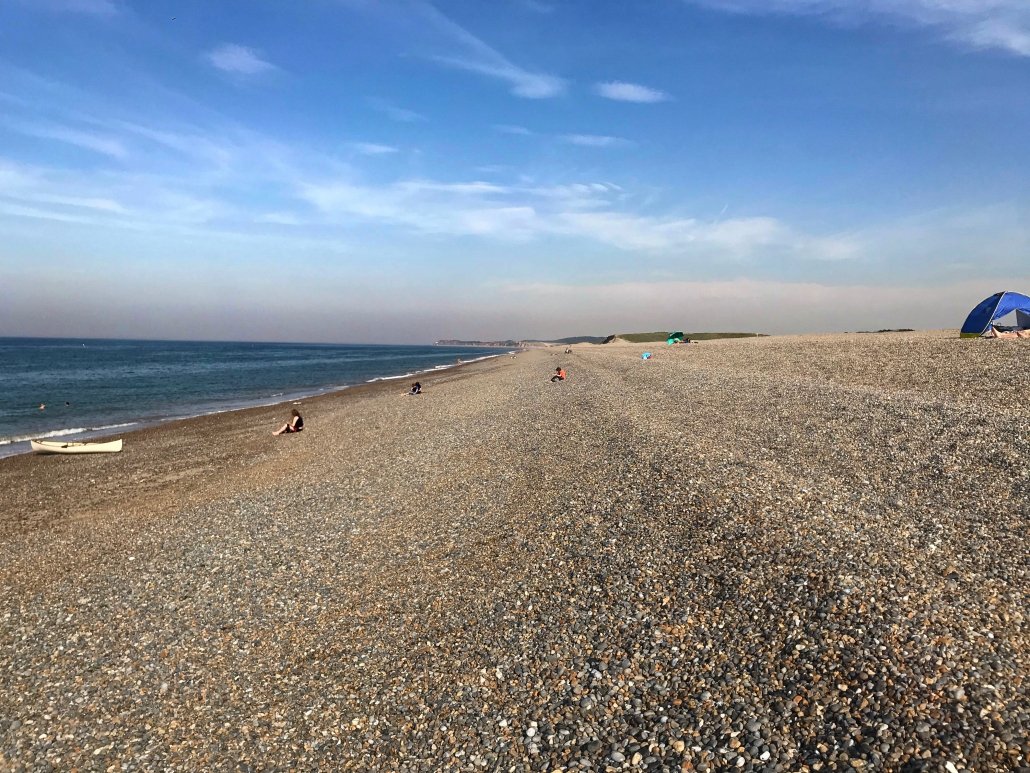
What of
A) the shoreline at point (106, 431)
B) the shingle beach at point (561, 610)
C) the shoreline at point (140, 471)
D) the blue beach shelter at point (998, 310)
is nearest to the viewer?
the shingle beach at point (561, 610)

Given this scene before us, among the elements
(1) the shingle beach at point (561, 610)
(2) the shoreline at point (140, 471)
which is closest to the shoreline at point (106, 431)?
(2) the shoreline at point (140, 471)

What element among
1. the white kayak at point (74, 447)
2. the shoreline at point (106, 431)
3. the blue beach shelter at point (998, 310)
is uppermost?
the blue beach shelter at point (998, 310)

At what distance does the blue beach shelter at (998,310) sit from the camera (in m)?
33.1

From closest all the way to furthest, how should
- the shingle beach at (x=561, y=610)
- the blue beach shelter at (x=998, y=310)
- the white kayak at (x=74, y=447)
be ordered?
the shingle beach at (x=561, y=610) < the white kayak at (x=74, y=447) < the blue beach shelter at (x=998, y=310)

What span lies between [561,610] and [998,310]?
38.2 metres

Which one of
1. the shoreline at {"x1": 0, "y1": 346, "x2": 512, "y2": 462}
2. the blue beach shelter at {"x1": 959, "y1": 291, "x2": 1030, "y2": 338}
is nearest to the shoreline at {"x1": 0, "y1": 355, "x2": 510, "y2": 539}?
the shoreline at {"x1": 0, "y1": 346, "x2": 512, "y2": 462}

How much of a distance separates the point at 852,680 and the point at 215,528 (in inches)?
525

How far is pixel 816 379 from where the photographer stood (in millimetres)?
27328

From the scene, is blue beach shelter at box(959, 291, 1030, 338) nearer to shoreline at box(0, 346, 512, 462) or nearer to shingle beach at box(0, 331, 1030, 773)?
shingle beach at box(0, 331, 1030, 773)

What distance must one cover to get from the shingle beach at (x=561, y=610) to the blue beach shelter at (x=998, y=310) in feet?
66.8

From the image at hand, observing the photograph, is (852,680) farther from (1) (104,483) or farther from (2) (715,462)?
(1) (104,483)

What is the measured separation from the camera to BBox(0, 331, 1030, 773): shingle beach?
5.96m

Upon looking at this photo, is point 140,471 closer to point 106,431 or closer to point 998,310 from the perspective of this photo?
point 106,431

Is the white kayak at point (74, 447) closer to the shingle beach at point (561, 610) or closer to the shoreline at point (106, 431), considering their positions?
the shoreline at point (106, 431)
